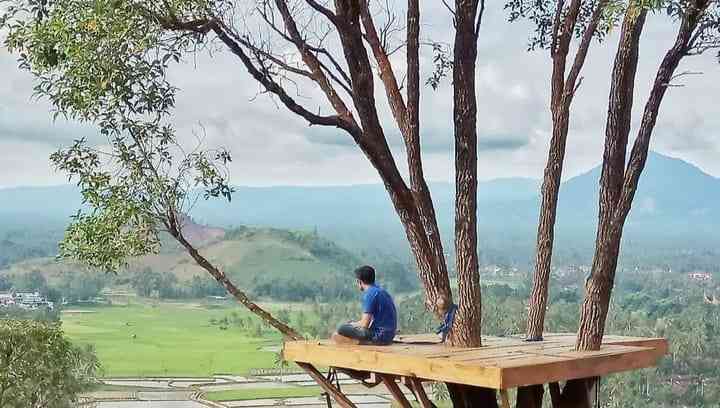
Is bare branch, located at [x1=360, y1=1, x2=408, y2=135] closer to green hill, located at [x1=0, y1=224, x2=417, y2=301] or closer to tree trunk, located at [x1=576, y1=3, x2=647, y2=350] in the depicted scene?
tree trunk, located at [x1=576, y1=3, x2=647, y2=350]

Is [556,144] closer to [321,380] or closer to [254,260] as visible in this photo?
[321,380]

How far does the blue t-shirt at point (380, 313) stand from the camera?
13.7 ft

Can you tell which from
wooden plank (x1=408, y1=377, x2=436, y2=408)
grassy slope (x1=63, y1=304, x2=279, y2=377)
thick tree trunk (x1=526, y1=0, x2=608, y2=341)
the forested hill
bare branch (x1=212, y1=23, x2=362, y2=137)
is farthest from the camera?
the forested hill

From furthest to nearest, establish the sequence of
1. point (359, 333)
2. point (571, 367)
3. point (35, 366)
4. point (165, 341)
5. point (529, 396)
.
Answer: point (165, 341) < point (35, 366) < point (529, 396) < point (359, 333) < point (571, 367)

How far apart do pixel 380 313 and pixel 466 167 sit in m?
0.69

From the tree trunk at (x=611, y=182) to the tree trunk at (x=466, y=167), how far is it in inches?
18.1

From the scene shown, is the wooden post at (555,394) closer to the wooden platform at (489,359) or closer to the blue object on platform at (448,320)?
the wooden platform at (489,359)

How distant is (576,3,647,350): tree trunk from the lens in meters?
4.18

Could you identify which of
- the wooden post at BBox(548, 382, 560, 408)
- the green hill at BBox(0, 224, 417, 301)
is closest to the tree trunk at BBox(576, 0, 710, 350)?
the wooden post at BBox(548, 382, 560, 408)

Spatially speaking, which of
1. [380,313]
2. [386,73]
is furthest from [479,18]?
[380,313]

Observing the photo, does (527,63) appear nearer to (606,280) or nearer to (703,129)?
(703,129)

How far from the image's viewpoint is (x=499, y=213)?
778cm

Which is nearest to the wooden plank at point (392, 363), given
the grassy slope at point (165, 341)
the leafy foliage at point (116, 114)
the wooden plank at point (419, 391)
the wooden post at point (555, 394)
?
the wooden plank at point (419, 391)

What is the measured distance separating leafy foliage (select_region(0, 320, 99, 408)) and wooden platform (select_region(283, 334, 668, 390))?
6.32ft
